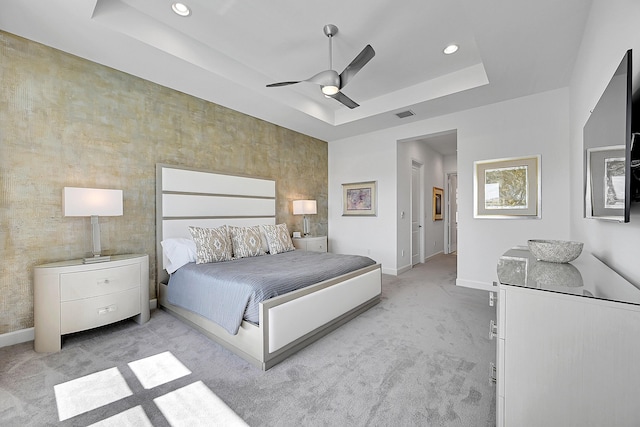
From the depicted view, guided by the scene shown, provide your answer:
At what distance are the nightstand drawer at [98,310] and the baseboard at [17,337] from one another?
0.46 metres

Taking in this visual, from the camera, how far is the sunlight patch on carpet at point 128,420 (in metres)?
1.49

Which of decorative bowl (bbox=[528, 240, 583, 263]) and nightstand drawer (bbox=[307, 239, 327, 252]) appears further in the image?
nightstand drawer (bbox=[307, 239, 327, 252])

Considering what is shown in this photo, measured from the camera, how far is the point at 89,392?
1.77 meters

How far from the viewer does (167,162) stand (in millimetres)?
3461

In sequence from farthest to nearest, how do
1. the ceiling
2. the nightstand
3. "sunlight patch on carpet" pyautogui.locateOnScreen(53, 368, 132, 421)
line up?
the nightstand < the ceiling < "sunlight patch on carpet" pyautogui.locateOnScreen(53, 368, 132, 421)

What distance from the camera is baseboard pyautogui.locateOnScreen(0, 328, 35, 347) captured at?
2.35 metres

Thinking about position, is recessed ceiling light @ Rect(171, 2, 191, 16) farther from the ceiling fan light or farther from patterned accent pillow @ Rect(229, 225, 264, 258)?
patterned accent pillow @ Rect(229, 225, 264, 258)

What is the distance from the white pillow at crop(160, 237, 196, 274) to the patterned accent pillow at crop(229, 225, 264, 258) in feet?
1.66

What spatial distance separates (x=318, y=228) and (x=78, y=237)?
3.89m

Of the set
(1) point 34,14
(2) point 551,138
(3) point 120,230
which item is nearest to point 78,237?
(3) point 120,230

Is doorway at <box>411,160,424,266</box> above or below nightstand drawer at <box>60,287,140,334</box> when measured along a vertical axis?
above

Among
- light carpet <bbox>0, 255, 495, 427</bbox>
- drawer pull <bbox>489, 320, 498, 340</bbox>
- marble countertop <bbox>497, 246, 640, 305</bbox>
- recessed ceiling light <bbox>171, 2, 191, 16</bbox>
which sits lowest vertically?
light carpet <bbox>0, 255, 495, 427</bbox>

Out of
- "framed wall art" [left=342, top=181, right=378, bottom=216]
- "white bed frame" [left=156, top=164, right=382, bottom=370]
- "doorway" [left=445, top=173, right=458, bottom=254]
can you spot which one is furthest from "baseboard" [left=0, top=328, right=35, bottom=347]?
"doorway" [left=445, top=173, right=458, bottom=254]

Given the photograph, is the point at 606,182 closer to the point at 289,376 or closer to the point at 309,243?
the point at 289,376
